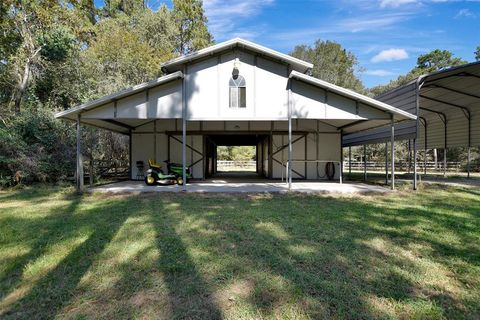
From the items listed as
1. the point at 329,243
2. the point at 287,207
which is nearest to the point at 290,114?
the point at 287,207

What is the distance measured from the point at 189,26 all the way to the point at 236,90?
1977cm

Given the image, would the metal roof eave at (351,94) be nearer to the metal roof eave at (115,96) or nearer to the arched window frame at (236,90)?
the arched window frame at (236,90)

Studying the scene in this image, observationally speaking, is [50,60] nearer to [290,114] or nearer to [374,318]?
[290,114]

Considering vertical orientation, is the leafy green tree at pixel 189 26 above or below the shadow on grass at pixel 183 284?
above

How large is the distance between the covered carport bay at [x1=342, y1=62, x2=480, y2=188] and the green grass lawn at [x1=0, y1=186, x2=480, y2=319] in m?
4.67

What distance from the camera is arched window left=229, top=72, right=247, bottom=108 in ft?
30.5

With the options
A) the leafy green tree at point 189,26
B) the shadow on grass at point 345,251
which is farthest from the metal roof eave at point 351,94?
the leafy green tree at point 189,26

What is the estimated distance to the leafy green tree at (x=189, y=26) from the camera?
82.2 ft

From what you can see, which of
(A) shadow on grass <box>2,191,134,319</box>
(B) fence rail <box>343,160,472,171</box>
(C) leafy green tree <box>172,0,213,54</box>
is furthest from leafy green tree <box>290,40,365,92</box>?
(A) shadow on grass <box>2,191,134,319</box>

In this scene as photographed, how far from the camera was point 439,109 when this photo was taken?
13547 mm

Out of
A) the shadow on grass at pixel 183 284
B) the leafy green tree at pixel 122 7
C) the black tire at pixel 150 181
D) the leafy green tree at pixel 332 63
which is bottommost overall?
the shadow on grass at pixel 183 284

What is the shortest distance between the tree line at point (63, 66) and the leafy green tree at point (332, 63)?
1213cm

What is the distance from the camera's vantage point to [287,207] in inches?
257

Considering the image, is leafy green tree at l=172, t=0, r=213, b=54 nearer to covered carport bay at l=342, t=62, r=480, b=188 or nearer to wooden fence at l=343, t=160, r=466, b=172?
covered carport bay at l=342, t=62, r=480, b=188
